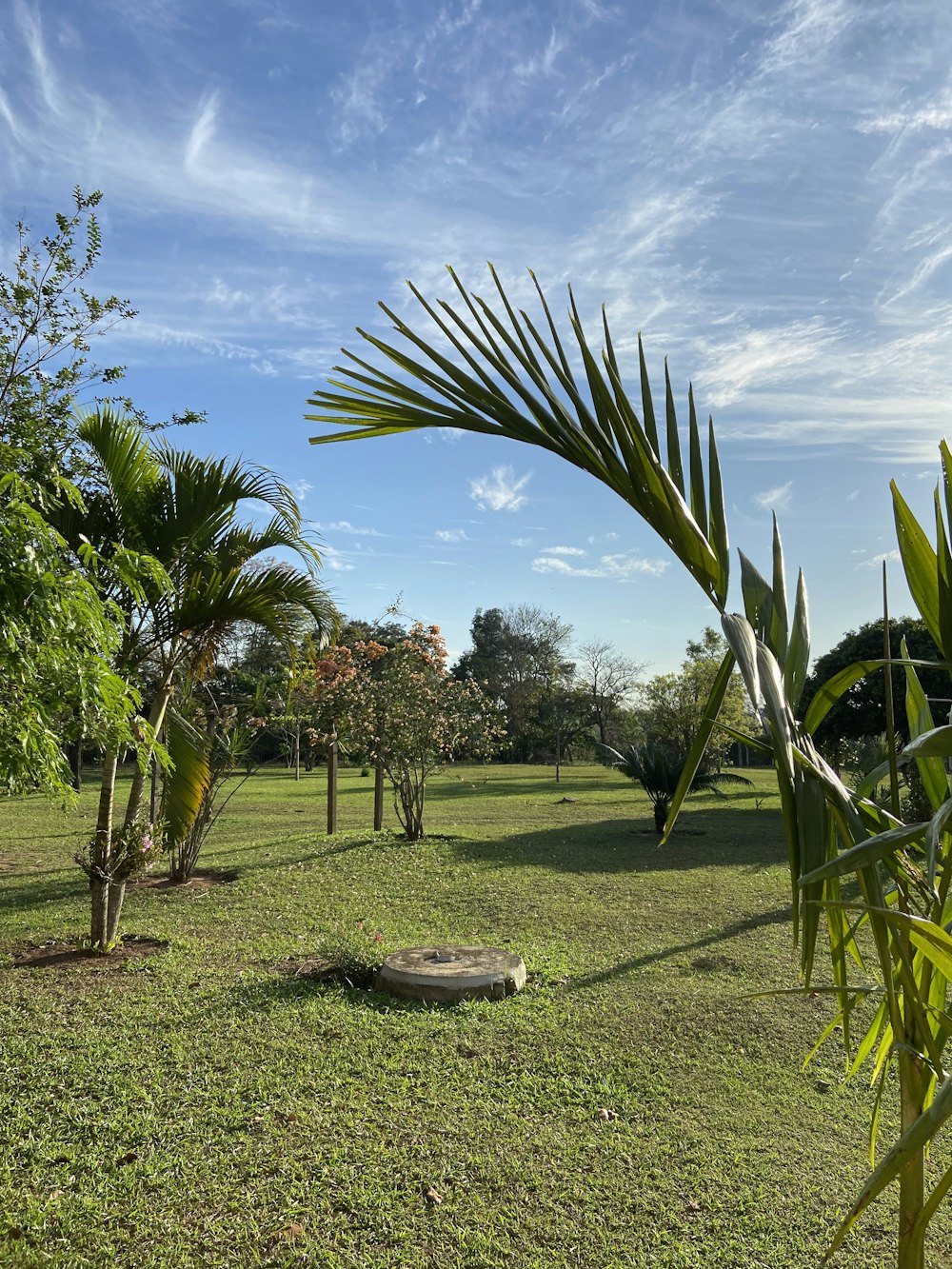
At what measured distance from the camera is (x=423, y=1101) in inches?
147

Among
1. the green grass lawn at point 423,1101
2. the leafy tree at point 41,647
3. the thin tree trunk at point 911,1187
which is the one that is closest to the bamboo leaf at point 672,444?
the thin tree trunk at point 911,1187

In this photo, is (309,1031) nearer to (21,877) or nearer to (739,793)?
(21,877)

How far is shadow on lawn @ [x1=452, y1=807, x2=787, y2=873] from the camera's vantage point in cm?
1021

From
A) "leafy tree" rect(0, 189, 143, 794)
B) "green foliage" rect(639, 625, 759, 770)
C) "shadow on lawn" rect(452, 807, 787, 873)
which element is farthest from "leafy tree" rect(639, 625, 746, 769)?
"leafy tree" rect(0, 189, 143, 794)

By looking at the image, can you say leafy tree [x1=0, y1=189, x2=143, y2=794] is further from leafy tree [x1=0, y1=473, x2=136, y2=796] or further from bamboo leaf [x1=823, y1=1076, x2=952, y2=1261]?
bamboo leaf [x1=823, y1=1076, x2=952, y2=1261]

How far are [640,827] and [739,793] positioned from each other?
866 centimetres

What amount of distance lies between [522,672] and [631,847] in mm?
33771

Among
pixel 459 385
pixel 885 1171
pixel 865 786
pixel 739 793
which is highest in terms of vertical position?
pixel 459 385

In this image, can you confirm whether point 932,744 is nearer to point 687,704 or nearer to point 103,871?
point 103,871

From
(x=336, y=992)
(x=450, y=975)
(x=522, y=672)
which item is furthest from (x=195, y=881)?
(x=522, y=672)

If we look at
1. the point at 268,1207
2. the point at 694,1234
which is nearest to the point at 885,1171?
the point at 694,1234

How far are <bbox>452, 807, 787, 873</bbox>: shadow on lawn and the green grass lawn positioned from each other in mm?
2457

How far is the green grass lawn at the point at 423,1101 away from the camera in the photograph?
2836 mm

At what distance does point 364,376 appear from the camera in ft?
7.02
